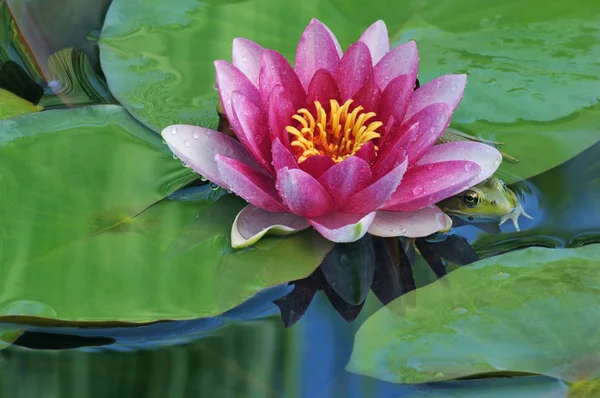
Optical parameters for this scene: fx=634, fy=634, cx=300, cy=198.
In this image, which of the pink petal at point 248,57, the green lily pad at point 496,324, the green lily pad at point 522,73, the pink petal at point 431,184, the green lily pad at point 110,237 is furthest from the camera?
the green lily pad at point 522,73

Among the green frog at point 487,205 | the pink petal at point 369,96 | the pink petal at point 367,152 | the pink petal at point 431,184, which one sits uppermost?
the pink petal at point 369,96

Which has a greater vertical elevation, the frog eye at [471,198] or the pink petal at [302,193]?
the pink petal at [302,193]

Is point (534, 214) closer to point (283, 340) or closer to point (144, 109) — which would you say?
point (283, 340)

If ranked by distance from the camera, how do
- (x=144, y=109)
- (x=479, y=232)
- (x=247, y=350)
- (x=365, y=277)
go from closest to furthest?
(x=247, y=350), (x=365, y=277), (x=479, y=232), (x=144, y=109)

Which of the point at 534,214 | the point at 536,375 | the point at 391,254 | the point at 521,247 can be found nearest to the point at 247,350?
the point at 391,254

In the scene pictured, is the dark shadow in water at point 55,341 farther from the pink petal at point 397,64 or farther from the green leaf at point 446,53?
the pink petal at point 397,64

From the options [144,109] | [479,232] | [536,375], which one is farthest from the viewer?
[144,109]

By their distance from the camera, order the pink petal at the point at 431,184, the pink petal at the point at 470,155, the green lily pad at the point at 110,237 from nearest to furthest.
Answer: the green lily pad at the point at 110,237
the pink petal at the point at 431,184
the pink petal at the point at 470,155

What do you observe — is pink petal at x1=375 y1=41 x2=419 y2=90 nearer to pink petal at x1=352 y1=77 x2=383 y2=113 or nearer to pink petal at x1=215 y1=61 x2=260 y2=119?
pink petal at x1=352 y1=77 x2=383 y2=113

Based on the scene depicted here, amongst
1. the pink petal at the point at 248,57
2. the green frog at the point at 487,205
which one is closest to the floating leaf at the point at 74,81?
the pink petal at the point at 248,57
